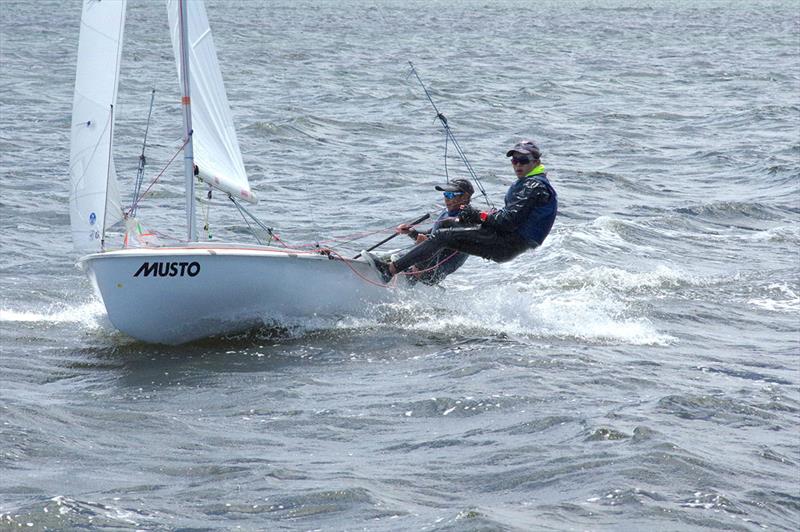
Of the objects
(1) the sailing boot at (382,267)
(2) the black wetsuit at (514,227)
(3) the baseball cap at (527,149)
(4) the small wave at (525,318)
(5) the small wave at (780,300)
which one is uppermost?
(3) the baseball cap at (527,149)

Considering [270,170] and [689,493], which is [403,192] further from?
[689,493]

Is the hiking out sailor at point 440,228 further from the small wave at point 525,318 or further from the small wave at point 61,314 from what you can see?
the small wave at point 61,314

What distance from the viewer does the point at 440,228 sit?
10.0 meters

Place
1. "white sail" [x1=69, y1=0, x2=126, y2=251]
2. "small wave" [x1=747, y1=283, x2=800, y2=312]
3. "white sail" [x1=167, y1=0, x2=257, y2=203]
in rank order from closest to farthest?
"white sail" [x1=69, y1=0, x2=126, y2=251] < "white sail" [x1=167, y1=0, x2=257, y2=203] < "small wave" [x1=747, y1=283, x2=800, y2=312]

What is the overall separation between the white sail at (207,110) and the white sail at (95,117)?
0.47 m

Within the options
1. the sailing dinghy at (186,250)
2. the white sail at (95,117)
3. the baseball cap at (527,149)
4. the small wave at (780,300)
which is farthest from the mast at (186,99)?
the small wave at (780,300)

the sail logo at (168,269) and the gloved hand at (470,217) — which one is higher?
the gloved hand at (470,217)

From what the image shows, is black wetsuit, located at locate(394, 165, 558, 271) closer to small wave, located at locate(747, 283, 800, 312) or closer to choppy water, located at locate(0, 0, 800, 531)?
choppy water, located at locate(0, 0, 800, 531)

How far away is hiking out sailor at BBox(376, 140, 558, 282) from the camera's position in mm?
9641

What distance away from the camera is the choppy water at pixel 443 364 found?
625cm

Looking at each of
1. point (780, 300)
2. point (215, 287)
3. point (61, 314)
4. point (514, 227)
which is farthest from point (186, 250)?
point (780, 300)

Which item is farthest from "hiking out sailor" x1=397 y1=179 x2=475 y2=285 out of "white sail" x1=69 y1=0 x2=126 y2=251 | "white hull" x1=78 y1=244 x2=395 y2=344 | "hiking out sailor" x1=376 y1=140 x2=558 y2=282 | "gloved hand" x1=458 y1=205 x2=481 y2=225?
"white sail" x1=69 y1=0 x2=126 y2=251

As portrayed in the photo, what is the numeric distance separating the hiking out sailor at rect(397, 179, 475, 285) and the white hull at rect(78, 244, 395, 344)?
1.34ft

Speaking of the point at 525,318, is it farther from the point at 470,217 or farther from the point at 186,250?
the point at 186,250
